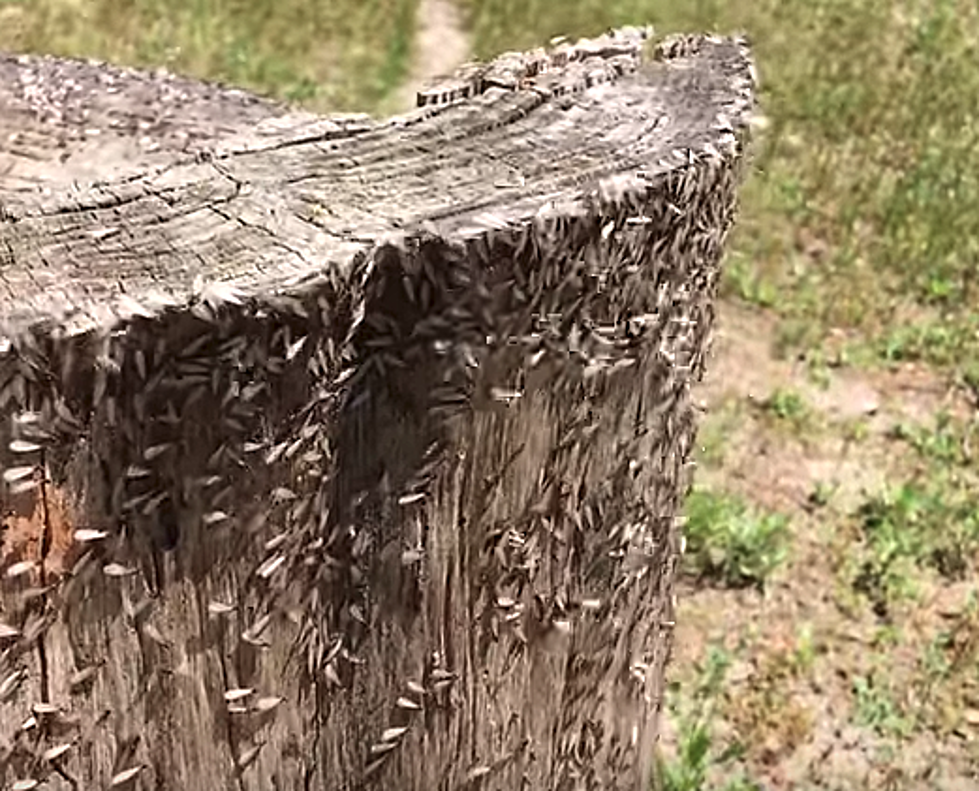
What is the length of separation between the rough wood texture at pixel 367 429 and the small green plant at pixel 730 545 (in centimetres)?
183

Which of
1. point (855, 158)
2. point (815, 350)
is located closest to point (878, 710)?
A: point (815, 350)

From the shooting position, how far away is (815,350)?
191 inches

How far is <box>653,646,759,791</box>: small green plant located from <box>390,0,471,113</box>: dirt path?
109 inches

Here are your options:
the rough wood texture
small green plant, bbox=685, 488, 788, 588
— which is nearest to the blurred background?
small green plant, bbox=685, 488, 788, 588

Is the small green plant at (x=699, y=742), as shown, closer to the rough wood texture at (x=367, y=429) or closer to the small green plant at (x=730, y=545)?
the small green plant at (x=730, y=545)

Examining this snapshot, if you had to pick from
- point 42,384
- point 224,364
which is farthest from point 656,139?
point 42,384

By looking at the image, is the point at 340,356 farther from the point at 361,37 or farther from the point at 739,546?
the point at 361,37

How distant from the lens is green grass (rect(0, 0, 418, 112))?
18.9ft

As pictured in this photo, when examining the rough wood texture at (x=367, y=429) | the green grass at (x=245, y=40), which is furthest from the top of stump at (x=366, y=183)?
the green grass at (x=245, y=40)

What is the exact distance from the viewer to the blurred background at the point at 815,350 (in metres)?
3.64

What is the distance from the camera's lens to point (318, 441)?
1.65 meters

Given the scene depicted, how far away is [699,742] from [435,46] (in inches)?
147

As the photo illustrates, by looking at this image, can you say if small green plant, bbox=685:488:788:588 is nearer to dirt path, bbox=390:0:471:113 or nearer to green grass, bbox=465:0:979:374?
green grass, bbox=465:0:979:374

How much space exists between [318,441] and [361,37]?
16.1ft
